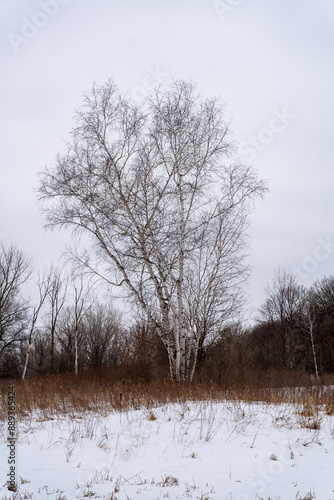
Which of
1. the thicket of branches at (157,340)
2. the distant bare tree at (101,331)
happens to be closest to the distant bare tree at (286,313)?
the thicket of branches at (157,340)

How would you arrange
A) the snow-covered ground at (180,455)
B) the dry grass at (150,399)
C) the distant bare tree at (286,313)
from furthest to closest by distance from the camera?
the distant bare tree at (286,313), the dry grass at (150,399), the snow-covered ground at (180,455)

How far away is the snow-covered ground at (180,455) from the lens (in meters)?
4.01

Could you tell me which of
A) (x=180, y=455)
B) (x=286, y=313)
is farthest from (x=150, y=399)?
(x=286, y=313)

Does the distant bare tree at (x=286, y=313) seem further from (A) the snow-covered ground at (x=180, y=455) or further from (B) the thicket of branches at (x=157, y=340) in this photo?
(A) the snow-covered ground at (x=180, y=455)

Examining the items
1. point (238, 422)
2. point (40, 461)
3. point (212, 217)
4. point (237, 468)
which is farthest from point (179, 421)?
point (212, 217)

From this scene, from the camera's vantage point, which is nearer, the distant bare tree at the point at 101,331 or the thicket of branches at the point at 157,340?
the thicket of branches at the point at 157,340

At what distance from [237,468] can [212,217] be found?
25.8 ft

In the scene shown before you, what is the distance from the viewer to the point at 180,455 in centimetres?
498

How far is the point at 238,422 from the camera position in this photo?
6141 mm

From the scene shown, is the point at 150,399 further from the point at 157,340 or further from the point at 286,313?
the point at 286,313

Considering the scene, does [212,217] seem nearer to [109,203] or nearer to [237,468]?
[109,203]

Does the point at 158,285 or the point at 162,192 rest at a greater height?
the point at 162,192

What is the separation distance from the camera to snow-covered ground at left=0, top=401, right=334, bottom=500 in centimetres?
401

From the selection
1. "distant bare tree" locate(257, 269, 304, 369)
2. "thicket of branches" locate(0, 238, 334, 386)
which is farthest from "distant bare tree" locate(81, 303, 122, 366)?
"distant bare tree" locate(257, 269, 304, 369)
